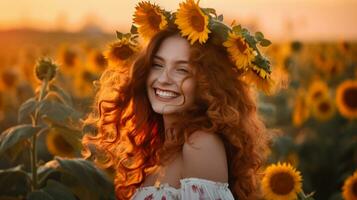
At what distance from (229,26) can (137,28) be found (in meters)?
0.40

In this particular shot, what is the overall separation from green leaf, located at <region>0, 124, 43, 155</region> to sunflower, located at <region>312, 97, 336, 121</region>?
339 centimetres

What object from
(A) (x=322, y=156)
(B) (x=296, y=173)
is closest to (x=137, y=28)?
(B) (x=296, y=173)

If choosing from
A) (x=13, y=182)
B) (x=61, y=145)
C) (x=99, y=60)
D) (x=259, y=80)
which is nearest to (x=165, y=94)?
(x=259, y=80)

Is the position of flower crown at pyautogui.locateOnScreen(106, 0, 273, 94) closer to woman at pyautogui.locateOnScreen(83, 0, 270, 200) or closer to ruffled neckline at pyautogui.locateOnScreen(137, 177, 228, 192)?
woman at pyautogui.locateOnScreen(83, 0, 270, 200)

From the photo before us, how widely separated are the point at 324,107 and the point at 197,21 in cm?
347

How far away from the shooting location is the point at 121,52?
3137 millimetres

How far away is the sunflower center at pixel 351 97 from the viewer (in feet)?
18.0

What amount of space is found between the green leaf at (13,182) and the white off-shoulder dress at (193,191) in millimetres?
690

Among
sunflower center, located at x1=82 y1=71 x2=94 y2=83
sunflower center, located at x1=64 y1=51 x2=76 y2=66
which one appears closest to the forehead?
sunflower center, located at x1=82 y1=71 x2=94 y2=83

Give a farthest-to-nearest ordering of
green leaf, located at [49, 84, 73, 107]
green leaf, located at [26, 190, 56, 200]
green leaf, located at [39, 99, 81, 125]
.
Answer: green leaf, located at [49, 84, 73, 107]
green leaf, located at [39, 99, 81, 125]
green leaf, located at [26, 190, 56, 200]

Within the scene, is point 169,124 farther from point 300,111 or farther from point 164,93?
point 300,111

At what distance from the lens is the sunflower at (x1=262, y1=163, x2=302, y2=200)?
316 centimetres

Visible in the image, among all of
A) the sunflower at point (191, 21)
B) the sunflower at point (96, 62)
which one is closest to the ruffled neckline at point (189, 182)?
the sunflower at point (191, 21)

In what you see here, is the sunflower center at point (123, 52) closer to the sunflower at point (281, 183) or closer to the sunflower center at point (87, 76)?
the sunflower at point (281, 183)
